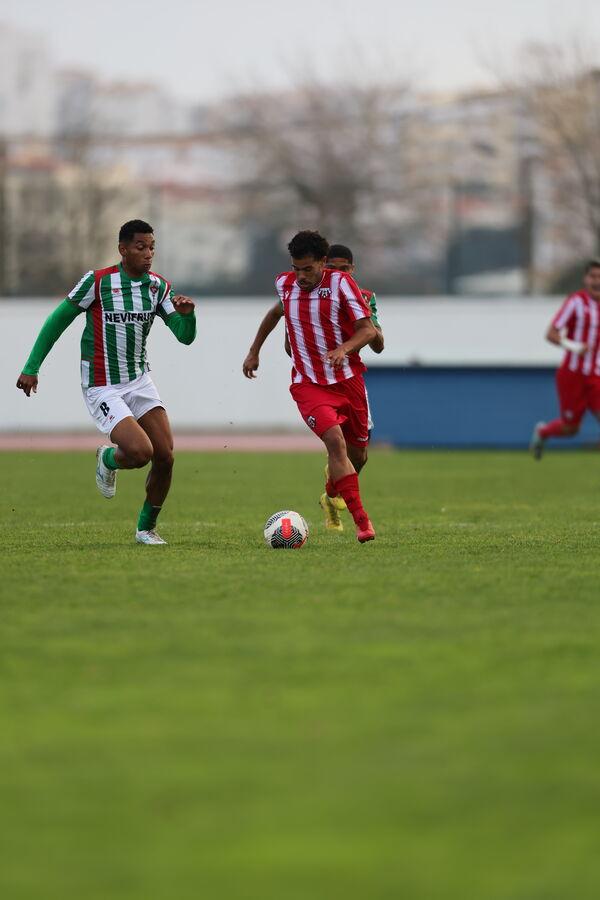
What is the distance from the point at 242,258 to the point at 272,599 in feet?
95.8

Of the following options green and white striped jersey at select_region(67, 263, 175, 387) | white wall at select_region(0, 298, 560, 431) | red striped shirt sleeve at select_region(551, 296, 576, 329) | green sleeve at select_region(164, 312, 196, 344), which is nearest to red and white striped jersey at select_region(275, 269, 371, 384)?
green sleeve at select_region(164, 312, 196, 344)

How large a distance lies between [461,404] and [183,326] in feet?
49.2

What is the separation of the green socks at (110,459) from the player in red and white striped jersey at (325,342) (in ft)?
3.01

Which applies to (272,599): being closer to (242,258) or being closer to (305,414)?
(305,414)

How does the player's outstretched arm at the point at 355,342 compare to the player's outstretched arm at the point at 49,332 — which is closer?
the player's outstretched arm at the point at 355,342

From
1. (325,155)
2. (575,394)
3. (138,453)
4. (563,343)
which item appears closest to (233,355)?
(325,155)

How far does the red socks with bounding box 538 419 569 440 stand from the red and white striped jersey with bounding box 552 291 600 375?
755 millimetres

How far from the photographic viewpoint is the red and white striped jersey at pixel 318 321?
9320 millimetres

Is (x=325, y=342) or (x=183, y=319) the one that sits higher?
(x=183, y=319)

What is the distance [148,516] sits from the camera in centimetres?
925

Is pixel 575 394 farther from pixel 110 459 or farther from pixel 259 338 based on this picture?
pixel 110 459

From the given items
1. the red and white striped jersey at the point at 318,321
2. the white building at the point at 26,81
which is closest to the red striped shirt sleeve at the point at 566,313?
the red and white striped jersey at the point at 318,321

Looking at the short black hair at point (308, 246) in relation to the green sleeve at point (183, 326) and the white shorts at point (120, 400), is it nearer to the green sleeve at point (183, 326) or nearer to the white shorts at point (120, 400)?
the green sleeve at point (183, 326)

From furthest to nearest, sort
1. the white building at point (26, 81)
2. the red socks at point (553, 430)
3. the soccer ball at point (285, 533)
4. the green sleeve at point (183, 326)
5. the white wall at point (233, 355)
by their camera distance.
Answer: the white building at point (26, 81) → the white wall at point (233, 355) → the red socks at point (553, 430) → the green sleeve at point (183, 326) → the soccer ball at point (285, 533)
